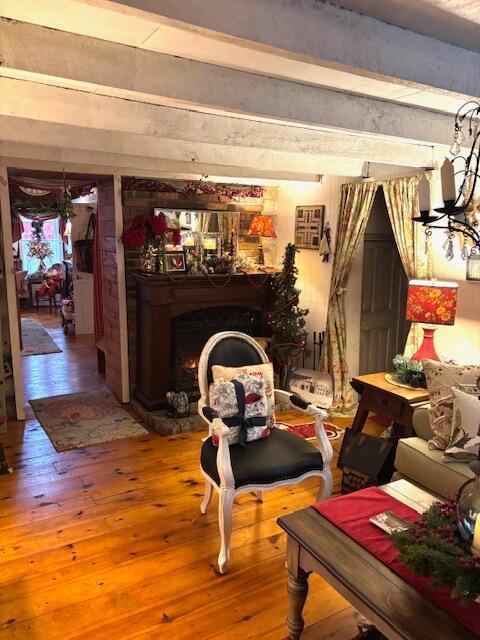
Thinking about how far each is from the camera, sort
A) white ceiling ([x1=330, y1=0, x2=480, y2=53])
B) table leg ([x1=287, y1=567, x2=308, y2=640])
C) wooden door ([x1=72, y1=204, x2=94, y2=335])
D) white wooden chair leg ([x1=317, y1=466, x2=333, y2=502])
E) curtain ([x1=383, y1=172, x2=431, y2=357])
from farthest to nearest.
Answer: wooden door ([x1=72, y1=204, x2=94, y2=335])
curtain ([x1=383, y1=172, x2=431, y2=357])
white wooden chair leg ([x1=317, y1=466, x2=333, y2=502])
table leg ([x1=287, y1=567, x2=308, y2=640])
white ceiling ([x1=330, y1=0, x2=480, y2=53])

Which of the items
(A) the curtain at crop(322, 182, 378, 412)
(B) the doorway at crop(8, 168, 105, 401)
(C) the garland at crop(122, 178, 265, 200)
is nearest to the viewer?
(A) the curtain at crop(322, 182, 378, 412)

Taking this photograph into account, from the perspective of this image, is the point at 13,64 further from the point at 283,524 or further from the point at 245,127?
the point at 283,524

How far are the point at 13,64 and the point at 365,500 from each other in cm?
224

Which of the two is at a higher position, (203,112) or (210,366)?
(203,112)

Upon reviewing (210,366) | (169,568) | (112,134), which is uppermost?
(112,134)

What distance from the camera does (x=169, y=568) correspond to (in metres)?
2.54

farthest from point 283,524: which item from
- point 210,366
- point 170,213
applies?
point 170,213

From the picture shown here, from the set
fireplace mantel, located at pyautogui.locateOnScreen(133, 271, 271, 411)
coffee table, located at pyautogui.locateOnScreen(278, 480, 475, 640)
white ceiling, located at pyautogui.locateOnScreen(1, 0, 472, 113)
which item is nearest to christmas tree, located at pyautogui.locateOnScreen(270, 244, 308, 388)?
fireplace mantel, located at pyautogui.locateOnScreen(133, 271, 271, 411)

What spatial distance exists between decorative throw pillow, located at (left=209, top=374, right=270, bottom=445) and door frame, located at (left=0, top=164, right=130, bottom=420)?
7.08ft

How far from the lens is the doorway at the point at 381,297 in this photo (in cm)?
467

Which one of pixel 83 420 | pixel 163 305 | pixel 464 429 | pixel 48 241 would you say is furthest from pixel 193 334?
pixel 48 241

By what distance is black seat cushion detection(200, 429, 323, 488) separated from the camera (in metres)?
2.57

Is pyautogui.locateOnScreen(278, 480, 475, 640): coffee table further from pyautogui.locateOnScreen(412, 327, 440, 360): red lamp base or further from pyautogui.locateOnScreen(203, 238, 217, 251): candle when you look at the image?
pyautogui.locateOnScreen(203, 238, 217, 251): candle

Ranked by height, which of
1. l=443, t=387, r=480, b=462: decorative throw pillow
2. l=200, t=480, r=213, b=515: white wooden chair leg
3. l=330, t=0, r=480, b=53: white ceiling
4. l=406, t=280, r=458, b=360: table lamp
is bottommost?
l=200, t=480, r=213, b=515: white wooden chair leg
